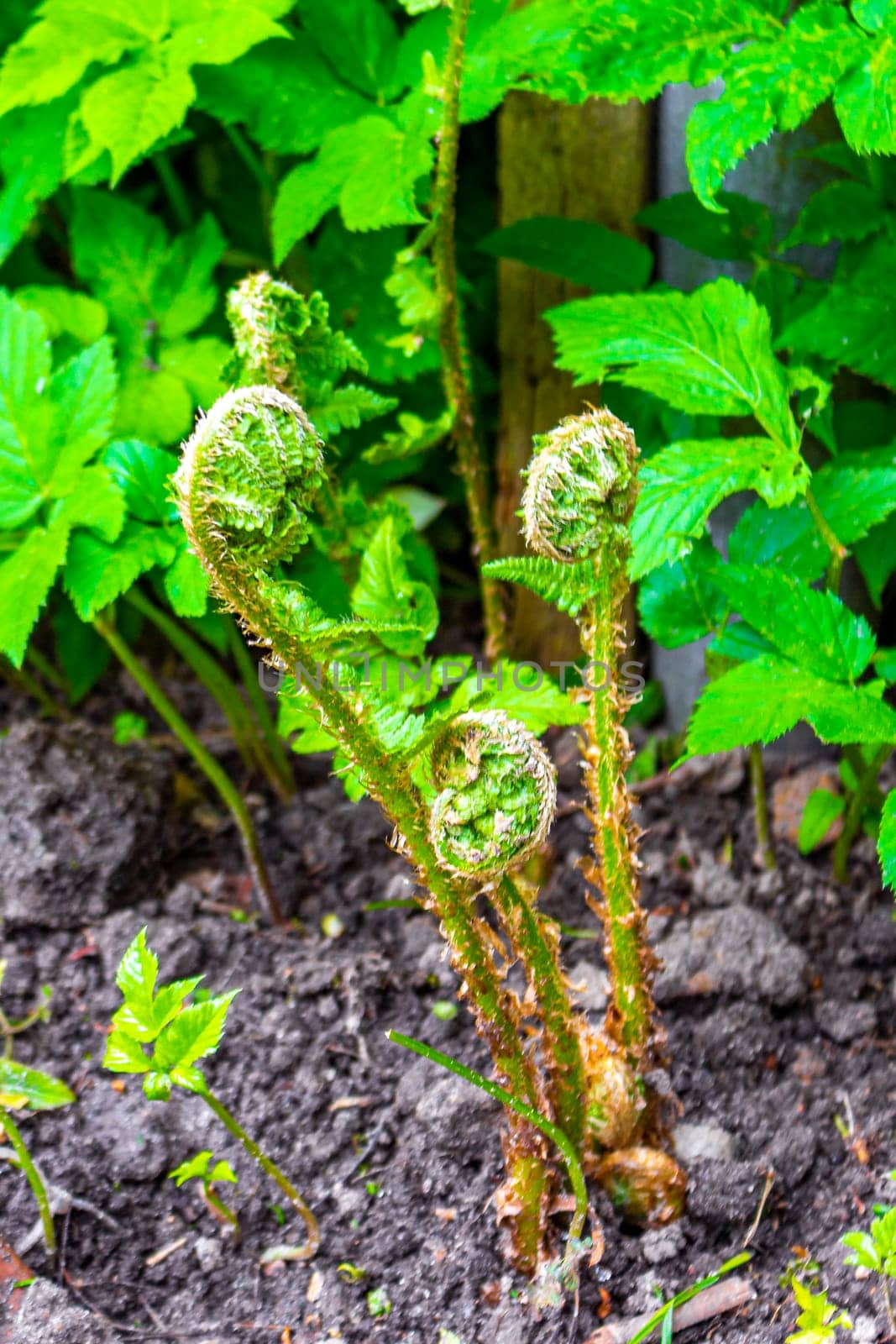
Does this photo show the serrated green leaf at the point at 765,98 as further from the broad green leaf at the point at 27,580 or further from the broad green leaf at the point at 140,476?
the broad green leaf at the point at 27,580

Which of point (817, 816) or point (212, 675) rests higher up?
point (212, 675)

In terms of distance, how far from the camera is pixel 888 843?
130 cm

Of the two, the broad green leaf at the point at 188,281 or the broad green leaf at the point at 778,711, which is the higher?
the broad green leaf at the point at 188,281

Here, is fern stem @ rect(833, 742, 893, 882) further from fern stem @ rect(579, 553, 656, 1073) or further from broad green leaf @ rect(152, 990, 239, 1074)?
broad green leaf @ rect(152, 990, 239, 1074)

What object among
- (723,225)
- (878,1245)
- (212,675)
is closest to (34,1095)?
(212,675)

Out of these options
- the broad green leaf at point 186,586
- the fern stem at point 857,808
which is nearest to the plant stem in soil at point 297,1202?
the broad green leaf at point 186,586

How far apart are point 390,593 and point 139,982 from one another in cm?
57

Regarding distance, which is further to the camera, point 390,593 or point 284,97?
point 284,97

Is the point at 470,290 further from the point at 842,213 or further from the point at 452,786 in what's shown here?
the point at 452,786

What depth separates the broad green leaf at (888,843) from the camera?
1277 millimetres

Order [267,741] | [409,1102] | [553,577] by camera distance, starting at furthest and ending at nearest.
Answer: [267,741] → [409,1102] → [553,577]

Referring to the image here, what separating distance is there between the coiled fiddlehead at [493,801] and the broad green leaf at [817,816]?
0.98 m

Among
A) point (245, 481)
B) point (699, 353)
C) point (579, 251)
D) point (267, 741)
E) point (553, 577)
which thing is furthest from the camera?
point (267, 741)

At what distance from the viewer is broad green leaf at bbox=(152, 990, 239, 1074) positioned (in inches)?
51.6
